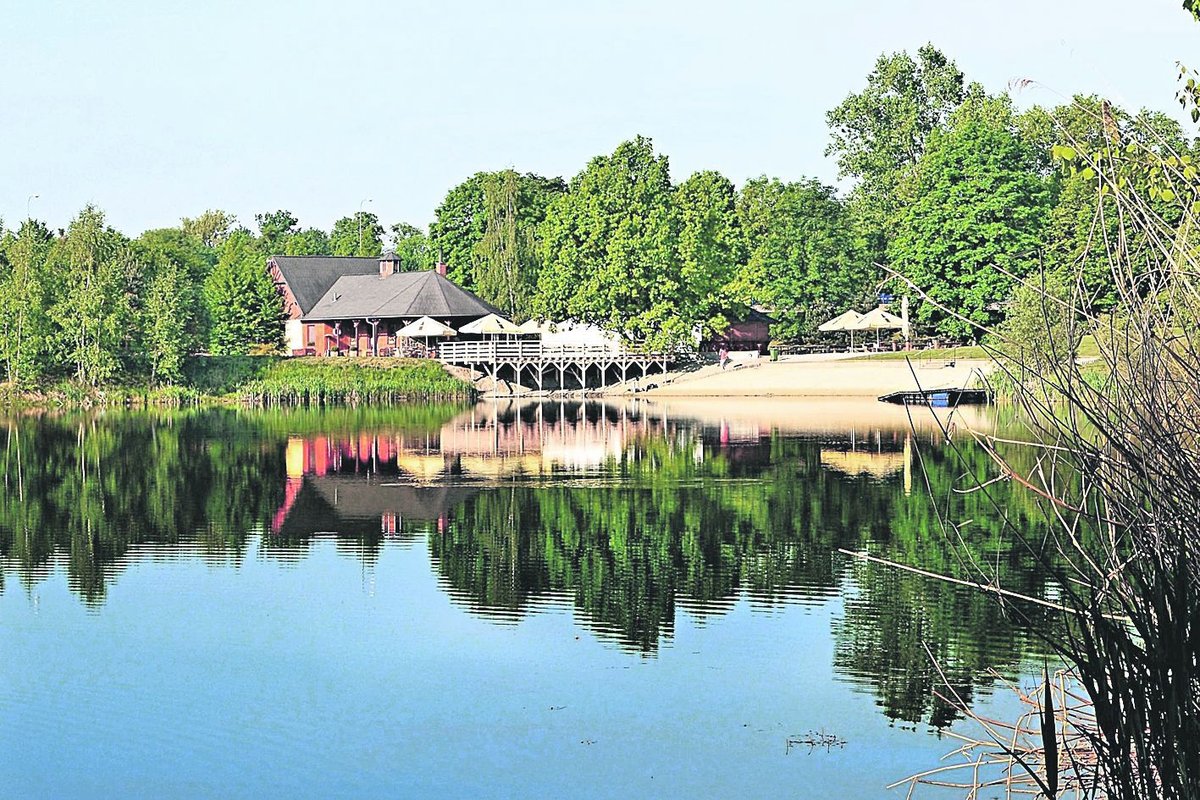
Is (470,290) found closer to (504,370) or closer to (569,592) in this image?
(504,370)

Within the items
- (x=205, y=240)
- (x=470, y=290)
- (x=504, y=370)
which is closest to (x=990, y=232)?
(x=504, y=370)

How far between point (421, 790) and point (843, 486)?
15.6 meters

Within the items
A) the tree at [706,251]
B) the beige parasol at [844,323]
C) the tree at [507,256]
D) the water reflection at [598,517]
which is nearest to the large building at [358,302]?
the tree at [507,256]

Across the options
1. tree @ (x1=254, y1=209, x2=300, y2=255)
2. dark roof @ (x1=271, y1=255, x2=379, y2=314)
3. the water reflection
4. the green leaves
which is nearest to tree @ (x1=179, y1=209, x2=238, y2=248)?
tree @ (x1=254, y1=209, x2=300, y2=255)

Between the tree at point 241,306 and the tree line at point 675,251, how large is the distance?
3.6 inches

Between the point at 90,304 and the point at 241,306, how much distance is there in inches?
539

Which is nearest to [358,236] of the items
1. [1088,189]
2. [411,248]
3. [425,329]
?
[411,248]

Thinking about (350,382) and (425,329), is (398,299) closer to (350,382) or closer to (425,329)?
(425,329)

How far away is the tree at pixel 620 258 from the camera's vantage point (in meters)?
58.9

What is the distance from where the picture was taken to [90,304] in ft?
183

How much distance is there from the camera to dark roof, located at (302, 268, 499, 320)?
65.6 m

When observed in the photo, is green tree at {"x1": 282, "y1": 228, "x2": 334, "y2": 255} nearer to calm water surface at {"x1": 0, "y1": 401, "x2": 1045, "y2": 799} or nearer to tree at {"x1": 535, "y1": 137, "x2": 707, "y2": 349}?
tree at {"x1": 535, "y1": 137, "x2": 707, "y2": 349}

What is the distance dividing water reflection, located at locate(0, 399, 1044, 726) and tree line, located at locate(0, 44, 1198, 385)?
690 inches

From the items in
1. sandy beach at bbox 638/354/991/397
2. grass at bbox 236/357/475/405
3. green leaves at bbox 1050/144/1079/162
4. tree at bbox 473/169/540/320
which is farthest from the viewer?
tree at bbox 473/169/540/320
